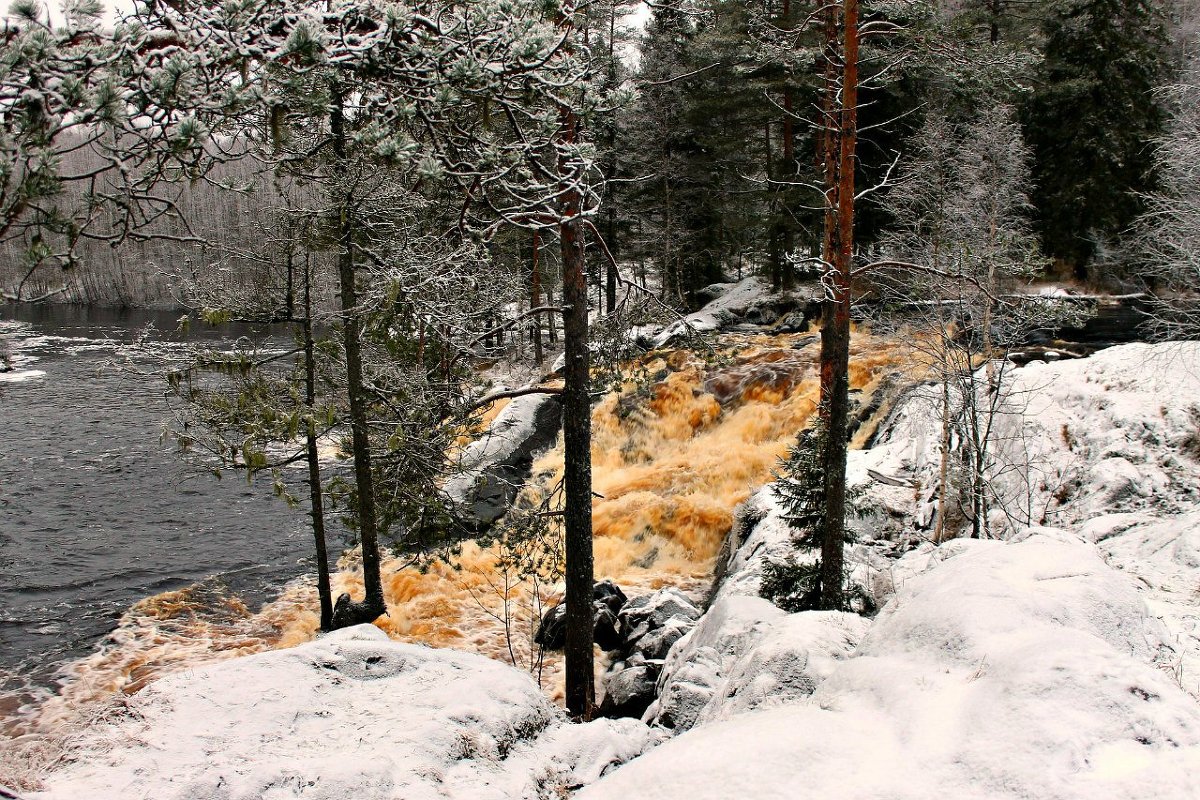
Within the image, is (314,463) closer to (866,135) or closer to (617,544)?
(617,544)

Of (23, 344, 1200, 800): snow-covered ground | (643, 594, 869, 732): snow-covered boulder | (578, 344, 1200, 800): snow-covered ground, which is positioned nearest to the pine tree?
(578, 344, 1200, 800): snow-covered ground

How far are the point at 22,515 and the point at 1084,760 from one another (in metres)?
21.9

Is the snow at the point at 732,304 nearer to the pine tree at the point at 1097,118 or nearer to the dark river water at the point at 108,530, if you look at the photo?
the pine tree at the point at 1097,118

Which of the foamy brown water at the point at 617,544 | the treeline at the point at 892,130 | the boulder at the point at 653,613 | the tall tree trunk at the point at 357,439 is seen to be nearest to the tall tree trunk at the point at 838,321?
the foamy brown water at the point at 617,544

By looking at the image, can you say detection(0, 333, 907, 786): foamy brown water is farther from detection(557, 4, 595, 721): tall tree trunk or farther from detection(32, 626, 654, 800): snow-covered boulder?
detection(32, 626, 654, 800): snow-covered boulder

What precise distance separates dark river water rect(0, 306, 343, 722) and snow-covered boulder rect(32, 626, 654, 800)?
5.67m

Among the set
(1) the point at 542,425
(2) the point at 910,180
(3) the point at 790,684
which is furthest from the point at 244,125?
(2) the point at 910,180

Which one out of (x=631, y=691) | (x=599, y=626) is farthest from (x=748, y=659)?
(x=599, y=626)

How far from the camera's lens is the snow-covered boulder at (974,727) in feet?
9.53

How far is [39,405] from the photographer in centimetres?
2734

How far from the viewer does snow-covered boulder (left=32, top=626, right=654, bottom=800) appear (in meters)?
3.85

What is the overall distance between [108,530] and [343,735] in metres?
16.3

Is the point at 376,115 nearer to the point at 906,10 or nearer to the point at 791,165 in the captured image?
the point at 906,10

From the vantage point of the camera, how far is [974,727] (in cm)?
321
